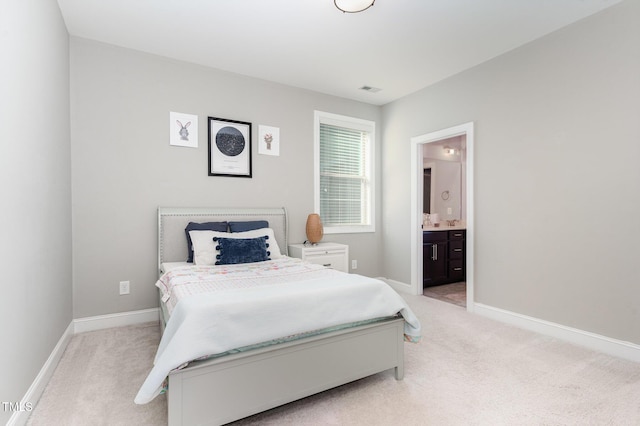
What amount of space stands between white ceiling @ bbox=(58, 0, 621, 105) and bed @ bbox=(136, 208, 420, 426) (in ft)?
6.99

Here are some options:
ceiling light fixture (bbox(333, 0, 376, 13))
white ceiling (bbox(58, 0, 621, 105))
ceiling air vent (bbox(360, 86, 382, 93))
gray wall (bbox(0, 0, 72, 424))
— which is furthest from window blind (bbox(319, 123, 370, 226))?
gray wall (bbox(0, 0, 72, 424))

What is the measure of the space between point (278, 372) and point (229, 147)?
2.66 metres

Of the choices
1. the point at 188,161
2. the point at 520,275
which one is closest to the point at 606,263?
the point at 520,275

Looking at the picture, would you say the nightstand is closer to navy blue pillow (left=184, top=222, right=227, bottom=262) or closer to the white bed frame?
navy blue pillow (left=184, top=222, right=227, bottom=262)

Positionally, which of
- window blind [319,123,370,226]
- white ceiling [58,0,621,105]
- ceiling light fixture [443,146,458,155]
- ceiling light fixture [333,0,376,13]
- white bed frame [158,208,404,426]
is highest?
white ceiling [58,0,621,105]

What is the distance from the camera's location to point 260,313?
Answer: 5.57ft

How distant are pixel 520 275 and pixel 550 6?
2309 millimetres

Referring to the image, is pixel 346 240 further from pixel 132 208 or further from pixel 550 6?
pixel 550 6

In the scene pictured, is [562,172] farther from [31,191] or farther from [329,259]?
[31,191]

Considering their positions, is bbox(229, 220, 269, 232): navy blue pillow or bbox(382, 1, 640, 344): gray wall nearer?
bbox(382, 1, 640, 344): gray wall

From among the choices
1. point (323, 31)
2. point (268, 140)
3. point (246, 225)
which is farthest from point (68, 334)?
point (323, 31)

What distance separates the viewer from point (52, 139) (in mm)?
2354

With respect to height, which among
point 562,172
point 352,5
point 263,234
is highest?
point 352,5

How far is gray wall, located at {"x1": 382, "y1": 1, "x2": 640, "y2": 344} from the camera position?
2.52 metres
